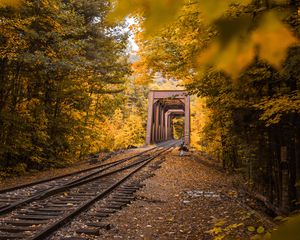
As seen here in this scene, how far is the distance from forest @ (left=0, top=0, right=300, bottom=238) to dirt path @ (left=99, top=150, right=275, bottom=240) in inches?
36.8

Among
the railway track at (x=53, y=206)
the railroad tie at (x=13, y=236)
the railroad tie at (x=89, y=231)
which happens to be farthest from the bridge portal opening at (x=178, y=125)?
the railroad tie at (x=13, y=236)

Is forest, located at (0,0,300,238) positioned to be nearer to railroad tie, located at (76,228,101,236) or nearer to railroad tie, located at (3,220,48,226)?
railroad tie, located at (76,228,101,236)

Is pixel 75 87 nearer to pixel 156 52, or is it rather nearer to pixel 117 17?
pixel 156 52

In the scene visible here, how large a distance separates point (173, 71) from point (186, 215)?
7.84 meters

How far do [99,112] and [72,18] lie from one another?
11057 millimetres

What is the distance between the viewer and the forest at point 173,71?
903 mm

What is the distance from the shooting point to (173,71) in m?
13.6

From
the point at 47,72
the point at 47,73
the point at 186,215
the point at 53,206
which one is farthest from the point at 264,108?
the point at 47,73

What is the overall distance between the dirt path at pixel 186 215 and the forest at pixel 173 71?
94 cm

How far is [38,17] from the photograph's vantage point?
11867mm

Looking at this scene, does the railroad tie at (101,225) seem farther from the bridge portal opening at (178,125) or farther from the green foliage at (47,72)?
the bridge portal opening at (178,125)

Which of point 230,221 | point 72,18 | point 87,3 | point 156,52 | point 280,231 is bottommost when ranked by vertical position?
point 230,221

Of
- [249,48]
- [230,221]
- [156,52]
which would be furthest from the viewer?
[156,52]

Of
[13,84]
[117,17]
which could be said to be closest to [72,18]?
[13,84]
